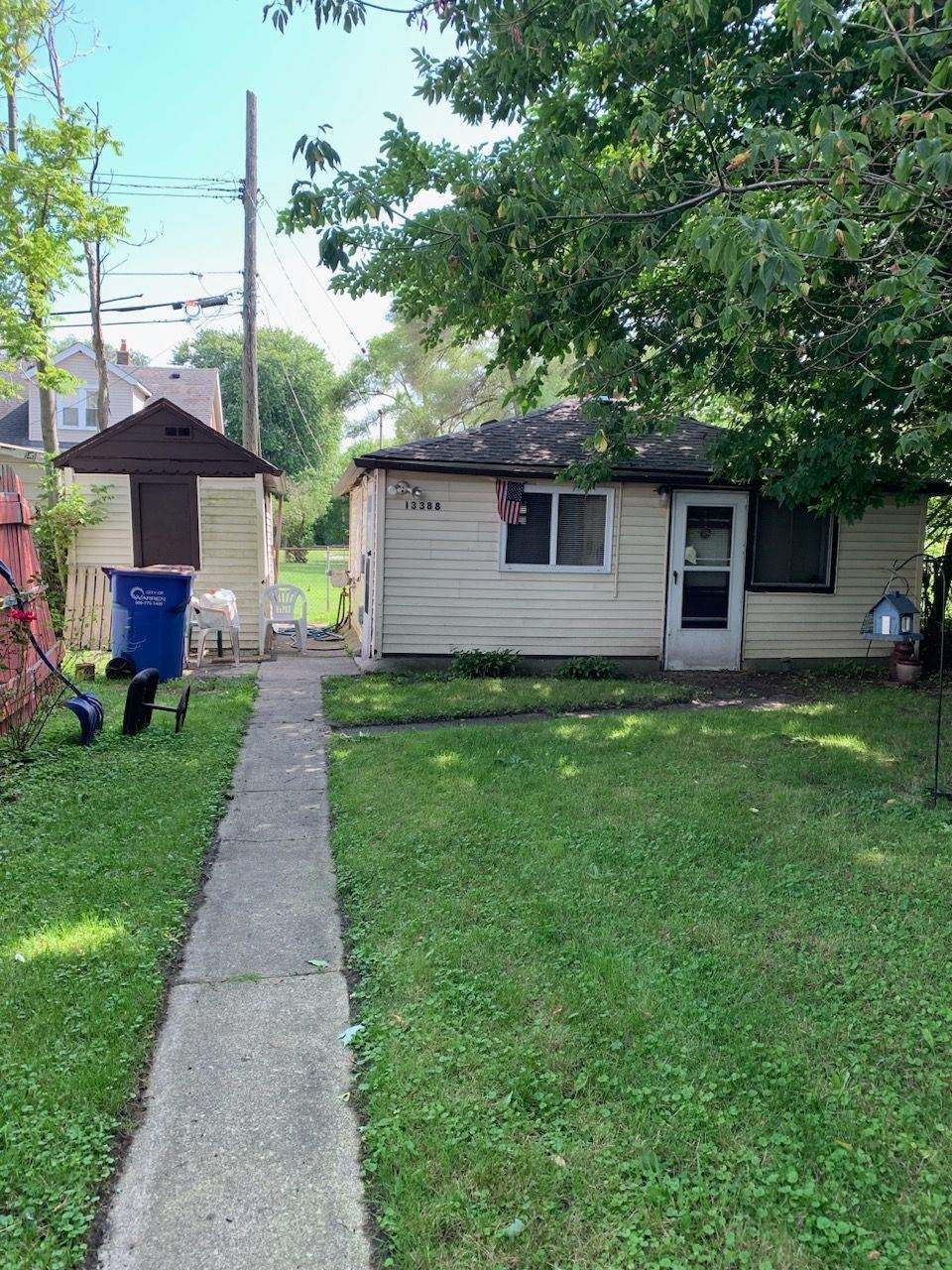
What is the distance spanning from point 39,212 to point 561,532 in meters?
8.97

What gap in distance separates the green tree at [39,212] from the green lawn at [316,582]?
5.47m

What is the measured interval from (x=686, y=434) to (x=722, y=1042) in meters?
10.4

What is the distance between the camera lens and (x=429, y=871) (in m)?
4.25

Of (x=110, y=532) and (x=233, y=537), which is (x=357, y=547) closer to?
(x=233, y=537)

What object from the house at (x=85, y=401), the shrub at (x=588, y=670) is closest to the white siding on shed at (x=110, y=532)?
the shrub at (x=588, y=670)

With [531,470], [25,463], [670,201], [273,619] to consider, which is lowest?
[273,619]

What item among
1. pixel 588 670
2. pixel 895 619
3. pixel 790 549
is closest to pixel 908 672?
pixel 790 549

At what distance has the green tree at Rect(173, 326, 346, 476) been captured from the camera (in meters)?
37.6

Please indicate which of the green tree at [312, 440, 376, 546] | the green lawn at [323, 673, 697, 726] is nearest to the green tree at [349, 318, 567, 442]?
the green tree at [312, 440, 376, 546]

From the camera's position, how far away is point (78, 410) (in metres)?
25.7

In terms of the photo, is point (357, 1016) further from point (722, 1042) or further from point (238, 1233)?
point (722, 1042)

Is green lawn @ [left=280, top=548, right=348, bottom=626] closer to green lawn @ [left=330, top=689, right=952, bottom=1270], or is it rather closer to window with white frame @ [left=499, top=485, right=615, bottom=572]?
window with white frame @ [left=499, top=485, right=615, bottom=572]

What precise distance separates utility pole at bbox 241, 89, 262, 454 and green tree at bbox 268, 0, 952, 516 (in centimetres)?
815

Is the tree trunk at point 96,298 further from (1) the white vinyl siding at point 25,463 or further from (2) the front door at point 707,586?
(2) the front door at point 707,586
